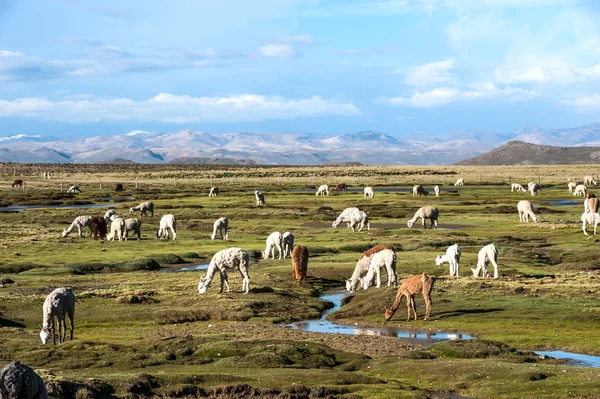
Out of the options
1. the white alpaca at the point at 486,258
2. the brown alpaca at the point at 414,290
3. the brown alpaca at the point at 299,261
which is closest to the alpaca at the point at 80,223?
the brown alpaca at the point at 299,261

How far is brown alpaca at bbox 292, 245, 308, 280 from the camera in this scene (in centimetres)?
4591

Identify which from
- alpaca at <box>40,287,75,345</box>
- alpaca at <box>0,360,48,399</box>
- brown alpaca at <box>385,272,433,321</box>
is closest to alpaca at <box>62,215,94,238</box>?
brown alpaca at <box>385,272,433,321</box>

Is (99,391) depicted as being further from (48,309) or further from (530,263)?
(530,263)

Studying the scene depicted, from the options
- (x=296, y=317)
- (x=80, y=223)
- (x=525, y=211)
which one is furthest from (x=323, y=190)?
(x=296, y=317)

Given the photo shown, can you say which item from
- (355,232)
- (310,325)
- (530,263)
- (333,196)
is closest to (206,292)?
(310,325)

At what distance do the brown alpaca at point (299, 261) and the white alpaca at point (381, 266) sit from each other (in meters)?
4.03

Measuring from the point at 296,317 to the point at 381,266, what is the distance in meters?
6.90

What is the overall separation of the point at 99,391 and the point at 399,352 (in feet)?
38.5

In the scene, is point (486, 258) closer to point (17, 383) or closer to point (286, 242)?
point (286, 242)

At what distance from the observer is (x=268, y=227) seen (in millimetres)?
76250

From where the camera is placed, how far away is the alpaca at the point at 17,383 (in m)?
15.5

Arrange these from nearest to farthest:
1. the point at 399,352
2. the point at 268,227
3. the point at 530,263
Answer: the point at 399,352
the point at 530,263
the point at 268,227

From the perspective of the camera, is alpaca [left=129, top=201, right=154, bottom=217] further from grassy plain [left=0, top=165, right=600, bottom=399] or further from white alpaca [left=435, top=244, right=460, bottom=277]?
white alpaca [left=435, top=244, right=460, bottom=277]

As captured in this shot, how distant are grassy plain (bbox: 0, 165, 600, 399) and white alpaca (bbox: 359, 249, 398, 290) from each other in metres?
0.91
